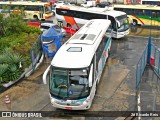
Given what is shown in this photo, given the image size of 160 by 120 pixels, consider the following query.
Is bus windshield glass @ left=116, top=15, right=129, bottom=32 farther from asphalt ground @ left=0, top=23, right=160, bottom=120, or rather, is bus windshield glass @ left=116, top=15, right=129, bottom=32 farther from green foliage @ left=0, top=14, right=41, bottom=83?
green foliage @ left=0, top=14, right=41, bottom=83

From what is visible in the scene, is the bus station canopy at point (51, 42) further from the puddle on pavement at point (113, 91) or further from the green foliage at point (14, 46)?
the puddle on pavement at point (113, 91)

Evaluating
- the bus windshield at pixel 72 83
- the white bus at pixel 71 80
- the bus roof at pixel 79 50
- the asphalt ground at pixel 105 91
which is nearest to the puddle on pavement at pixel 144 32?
the asphalt ground at pixel 105 91

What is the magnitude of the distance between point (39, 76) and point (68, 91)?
18.8ft

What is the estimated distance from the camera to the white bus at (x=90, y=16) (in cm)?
2439

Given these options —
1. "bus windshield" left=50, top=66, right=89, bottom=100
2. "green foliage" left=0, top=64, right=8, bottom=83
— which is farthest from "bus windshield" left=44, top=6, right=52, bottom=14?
"bus windshield" left=50, top=66, right=89, bottom=100

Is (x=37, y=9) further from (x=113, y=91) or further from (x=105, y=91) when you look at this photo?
(x=113, y=91)

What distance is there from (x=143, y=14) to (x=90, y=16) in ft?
22.5

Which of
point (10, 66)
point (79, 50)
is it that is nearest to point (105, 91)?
point (79, 50)

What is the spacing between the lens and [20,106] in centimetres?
1367

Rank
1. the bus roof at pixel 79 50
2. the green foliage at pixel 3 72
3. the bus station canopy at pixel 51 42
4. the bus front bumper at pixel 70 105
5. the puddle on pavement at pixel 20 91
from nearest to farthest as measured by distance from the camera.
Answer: the bus roof at pixel 79 50 → the bus front bumper at pixel 70 105 → the puddle on pavement at pixel 20 91 → the green foliage at pixel 3 72 → the bus station canopy at pixel 51 42

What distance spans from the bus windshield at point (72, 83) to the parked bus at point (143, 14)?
62.7 feet

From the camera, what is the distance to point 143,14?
29.2 meters

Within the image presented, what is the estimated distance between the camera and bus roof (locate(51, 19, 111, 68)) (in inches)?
471

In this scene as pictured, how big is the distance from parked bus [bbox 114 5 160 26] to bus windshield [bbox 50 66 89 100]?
19.1m
